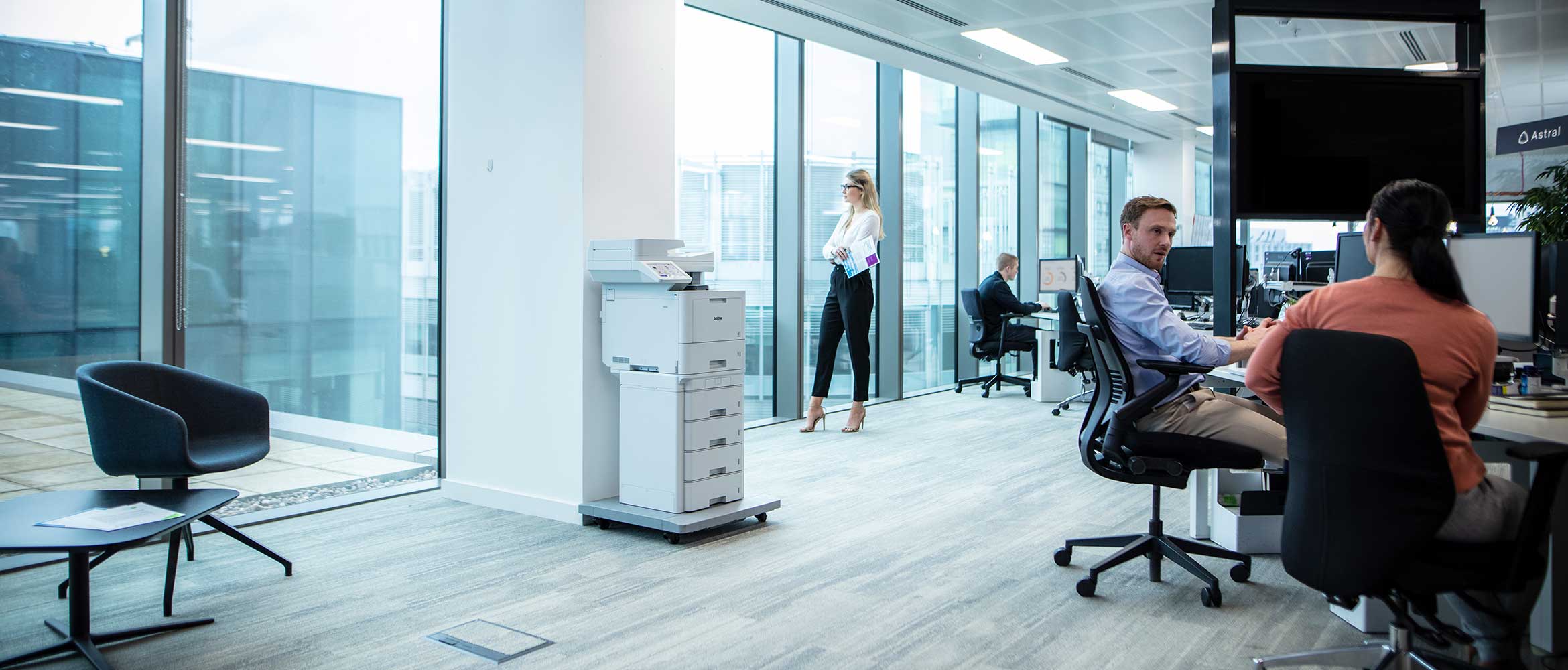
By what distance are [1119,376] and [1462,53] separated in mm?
2487

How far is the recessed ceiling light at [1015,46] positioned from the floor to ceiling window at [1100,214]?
4.48 m

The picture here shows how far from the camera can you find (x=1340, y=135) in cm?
403

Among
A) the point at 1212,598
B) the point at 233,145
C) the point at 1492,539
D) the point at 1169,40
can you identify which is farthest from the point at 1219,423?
the point at 1169,40

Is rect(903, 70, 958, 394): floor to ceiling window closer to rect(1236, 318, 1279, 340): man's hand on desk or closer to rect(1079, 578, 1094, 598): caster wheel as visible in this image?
rect(1236, 318, 1279, 340): man's hand on desk

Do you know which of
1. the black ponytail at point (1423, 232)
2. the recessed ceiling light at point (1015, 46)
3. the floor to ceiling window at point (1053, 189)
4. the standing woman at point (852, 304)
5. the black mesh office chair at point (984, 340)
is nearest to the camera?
the black ponytail at point (1423, 232)

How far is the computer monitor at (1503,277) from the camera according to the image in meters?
2.96

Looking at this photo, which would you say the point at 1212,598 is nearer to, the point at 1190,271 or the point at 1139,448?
the point at 1139,448

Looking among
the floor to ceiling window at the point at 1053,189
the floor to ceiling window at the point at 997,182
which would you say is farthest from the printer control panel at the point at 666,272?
the floor to ceiling window at the point at 1053,189

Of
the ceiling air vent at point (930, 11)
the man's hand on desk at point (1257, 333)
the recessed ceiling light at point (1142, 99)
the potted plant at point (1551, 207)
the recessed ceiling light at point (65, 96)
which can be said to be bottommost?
the man's hand on desk at point (1257, 333)

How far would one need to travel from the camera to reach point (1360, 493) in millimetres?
1940

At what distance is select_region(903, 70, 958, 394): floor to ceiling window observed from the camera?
27.7 feet

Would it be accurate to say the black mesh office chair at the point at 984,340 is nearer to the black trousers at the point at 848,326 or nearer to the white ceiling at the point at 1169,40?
the white ceiling at the point at 1169,40

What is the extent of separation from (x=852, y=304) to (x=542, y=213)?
252cm

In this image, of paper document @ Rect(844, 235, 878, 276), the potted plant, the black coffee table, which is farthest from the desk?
the potted plant
